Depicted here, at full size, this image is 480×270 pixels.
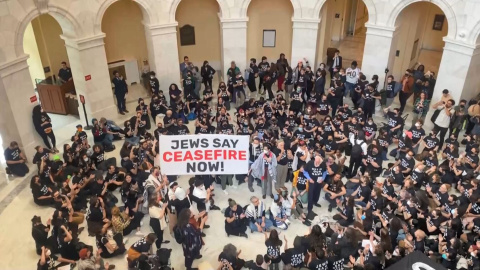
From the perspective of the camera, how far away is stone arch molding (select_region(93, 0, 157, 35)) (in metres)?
14.0

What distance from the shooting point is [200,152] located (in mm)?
9945

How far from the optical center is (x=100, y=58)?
14461 millimetres

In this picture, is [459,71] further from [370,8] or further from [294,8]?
[294,8]

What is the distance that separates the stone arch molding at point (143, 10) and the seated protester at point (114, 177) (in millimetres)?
5435

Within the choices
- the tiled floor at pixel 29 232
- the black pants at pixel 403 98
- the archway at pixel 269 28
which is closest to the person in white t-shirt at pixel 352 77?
the black pants at pixel 403 98

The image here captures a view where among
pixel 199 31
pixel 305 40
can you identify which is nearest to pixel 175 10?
pixel 199 31

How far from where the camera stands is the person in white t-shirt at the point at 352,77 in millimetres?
15398

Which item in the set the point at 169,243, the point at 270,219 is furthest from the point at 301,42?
Result: the point at 169,243

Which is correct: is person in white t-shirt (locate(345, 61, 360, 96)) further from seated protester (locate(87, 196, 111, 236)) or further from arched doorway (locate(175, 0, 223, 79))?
seated protester (locate(87, 196, 111, 236))

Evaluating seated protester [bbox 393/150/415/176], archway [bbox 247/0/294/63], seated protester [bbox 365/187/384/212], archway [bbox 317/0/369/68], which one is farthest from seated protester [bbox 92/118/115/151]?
archway [bbox 317/0/369/68]

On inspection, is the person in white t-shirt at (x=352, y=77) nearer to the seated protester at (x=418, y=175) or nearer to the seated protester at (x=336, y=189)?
the seated protester at (x=418, y=175)

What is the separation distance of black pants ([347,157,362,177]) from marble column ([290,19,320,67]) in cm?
572

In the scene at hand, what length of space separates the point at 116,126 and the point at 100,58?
2319 mm

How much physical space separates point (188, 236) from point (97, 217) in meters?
2.20
